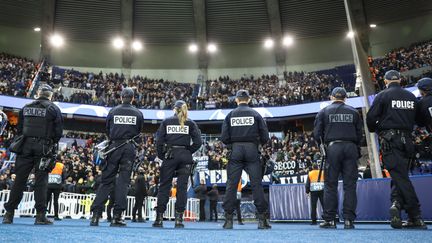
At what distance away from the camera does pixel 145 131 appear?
29234 mm

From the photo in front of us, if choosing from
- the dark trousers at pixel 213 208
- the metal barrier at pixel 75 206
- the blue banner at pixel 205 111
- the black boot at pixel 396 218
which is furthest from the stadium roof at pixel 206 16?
the black boot at pixel 396 218

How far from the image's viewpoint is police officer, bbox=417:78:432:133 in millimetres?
5242

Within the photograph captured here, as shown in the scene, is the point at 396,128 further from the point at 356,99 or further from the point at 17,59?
the point at 17,59

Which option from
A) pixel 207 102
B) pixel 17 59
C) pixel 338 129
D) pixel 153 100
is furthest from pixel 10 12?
pixel 338 129

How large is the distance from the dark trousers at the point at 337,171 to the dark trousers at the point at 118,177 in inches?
118

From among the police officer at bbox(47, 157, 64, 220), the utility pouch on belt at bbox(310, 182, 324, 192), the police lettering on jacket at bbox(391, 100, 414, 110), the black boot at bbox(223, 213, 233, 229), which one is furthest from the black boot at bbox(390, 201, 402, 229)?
the police officer at bbox(47, 157, 64, 220)

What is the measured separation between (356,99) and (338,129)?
61.9 feet

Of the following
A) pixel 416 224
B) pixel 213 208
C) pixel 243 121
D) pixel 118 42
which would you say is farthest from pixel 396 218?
pixel 118 42

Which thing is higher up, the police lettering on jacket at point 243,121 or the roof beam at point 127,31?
the roof beam at point 127,31

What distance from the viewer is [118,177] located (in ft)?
19.2

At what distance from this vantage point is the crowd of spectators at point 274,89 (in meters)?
25.9

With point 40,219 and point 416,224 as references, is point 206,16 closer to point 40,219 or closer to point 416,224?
point 40,219

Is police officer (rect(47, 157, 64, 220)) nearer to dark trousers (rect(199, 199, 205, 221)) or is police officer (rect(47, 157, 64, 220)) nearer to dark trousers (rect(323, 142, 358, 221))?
dark trousers (rect(199, 199, 205, 221))

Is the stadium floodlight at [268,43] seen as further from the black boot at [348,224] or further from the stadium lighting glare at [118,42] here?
→ the black boot at [348,224]
